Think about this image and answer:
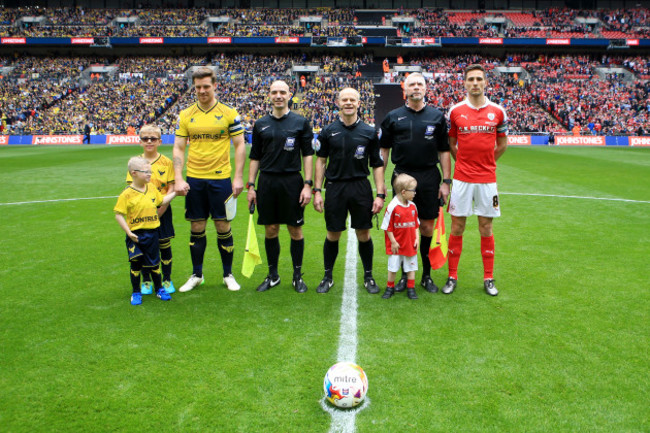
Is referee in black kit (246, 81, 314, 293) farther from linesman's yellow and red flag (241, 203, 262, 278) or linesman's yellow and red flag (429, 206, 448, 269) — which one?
linesman's yellow and red flag (429, 206, 448, 269)

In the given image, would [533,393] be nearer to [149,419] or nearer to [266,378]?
[266,378]

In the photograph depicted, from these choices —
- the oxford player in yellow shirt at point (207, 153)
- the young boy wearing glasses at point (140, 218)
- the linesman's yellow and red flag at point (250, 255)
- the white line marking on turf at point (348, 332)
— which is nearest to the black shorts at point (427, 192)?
the white line marking on turf at point (348, 332)

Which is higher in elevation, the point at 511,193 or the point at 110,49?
the point at 110,49

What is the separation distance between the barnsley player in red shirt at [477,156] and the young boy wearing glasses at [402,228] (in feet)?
1.84

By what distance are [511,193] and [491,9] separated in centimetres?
5245

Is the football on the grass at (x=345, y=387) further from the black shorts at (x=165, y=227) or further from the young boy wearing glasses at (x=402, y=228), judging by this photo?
the black shorts at (x=165, y=227)

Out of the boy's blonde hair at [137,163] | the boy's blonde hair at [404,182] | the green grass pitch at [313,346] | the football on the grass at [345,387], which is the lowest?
the green grass pitch at [313,346]

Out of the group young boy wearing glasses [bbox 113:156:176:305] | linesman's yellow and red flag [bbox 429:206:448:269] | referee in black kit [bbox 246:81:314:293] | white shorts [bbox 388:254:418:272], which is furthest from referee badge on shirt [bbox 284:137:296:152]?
linesman's yellow and red flag [bbox 429:206:448:269]

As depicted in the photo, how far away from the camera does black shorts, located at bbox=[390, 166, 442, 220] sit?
543 centimetres

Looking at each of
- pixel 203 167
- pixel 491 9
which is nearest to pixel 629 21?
pixel 491 9

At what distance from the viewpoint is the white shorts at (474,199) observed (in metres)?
5.36

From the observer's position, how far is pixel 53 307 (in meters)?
5.04

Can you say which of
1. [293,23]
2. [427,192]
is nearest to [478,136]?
[427,192]

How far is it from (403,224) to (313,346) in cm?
183
